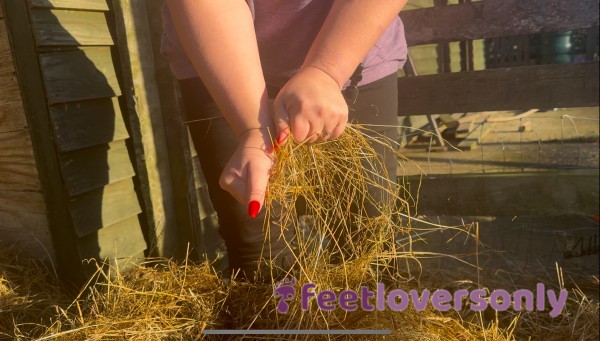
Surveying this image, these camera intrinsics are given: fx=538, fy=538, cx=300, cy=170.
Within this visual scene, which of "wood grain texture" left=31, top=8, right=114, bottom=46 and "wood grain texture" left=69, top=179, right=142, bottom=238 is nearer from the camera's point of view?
"wood grain texture" left=31, top=8, right=114, bottom=46

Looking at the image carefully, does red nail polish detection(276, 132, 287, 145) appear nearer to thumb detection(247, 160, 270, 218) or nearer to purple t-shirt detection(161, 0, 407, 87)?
thumb detection(247, 160, 270, 218)

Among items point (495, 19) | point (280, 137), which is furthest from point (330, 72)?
point (495, 19)

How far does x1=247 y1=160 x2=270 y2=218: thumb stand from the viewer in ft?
3.31

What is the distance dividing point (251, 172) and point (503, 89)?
6.91 feet

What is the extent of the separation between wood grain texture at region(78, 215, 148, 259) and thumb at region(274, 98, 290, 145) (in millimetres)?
1529

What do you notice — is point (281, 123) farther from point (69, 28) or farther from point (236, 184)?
point (69, 28)

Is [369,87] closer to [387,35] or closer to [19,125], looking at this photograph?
[387,35]

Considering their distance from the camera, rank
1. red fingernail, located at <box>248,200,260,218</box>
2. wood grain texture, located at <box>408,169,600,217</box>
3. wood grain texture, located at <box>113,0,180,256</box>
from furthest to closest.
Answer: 1. wood grain texture, located at <box>408,169,600,217</box>
2. wood grain texture, located at <box>113,0,180,256</box>
3. red fingernail, located at <box>248,200,260,218</box>

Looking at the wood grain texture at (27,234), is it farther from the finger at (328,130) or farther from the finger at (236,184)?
the finger at (328,130)

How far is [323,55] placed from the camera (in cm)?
114

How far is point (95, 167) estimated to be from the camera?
235cm

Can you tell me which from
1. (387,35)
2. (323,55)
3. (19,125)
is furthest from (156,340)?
(19,125)

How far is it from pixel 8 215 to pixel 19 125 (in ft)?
1.47

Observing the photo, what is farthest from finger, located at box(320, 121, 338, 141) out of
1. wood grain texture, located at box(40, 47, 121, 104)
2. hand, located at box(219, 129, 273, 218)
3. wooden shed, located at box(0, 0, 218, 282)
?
wood grain texture, located at box(40, 47, 121, 104)
